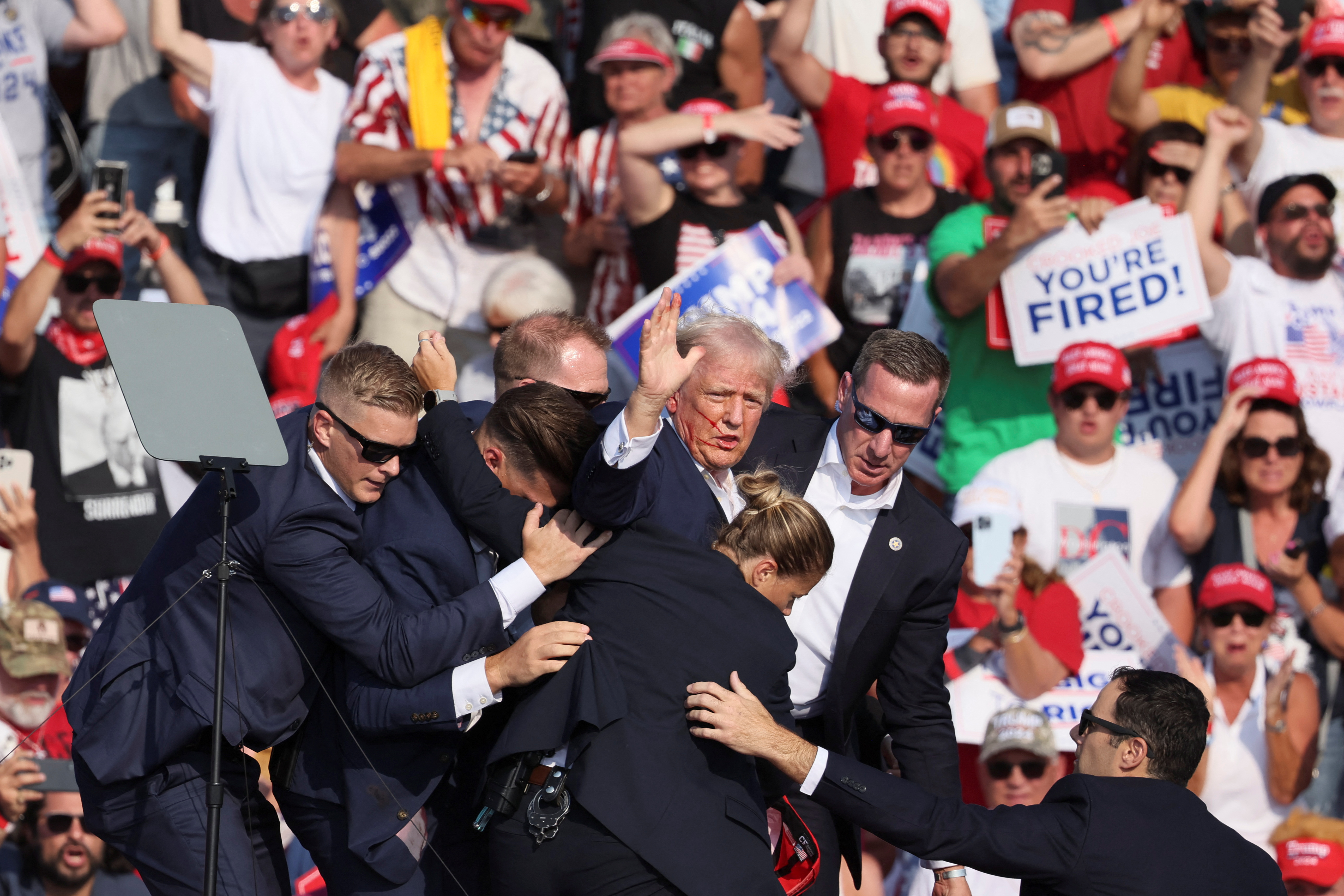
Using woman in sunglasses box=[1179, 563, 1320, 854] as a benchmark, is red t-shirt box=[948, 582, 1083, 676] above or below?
above

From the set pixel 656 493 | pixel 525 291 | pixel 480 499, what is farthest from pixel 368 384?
pixel 525 291

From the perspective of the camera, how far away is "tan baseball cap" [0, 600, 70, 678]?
6234 mm

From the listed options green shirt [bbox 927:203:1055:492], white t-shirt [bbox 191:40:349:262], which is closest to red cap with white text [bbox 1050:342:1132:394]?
green shirt [bbox 927:203:1055:492]

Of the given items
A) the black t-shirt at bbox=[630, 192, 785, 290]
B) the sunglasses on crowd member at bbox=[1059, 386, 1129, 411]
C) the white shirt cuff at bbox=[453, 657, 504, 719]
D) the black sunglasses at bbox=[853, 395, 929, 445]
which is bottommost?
the sunglasses on crowd member at bbox=[1059, 386, 1129, 411]

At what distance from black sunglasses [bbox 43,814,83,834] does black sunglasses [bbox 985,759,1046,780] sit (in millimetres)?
3568

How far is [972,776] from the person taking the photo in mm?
6242

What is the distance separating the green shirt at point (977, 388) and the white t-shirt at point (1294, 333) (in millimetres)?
997

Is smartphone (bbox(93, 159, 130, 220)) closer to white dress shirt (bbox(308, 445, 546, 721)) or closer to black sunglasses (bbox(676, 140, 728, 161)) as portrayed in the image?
black sunglasses (bbox(676, 140, 728, 161))

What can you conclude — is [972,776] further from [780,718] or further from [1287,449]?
[780,718]

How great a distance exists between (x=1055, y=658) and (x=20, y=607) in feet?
13.9

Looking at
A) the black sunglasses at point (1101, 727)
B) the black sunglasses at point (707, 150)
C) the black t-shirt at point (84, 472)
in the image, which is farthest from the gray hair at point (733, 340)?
the black t-shirt at point (84, 472)

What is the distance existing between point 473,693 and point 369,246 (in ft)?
13.6

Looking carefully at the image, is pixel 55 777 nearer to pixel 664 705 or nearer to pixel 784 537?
pixel 664 705

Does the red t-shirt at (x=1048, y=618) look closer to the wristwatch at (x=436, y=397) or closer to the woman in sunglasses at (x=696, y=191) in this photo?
the woman in sunglasses at (x=696, y=191)
